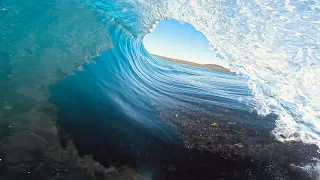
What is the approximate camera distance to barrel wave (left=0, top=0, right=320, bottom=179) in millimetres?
4266

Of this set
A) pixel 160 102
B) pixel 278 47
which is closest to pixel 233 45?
pixel 278 47

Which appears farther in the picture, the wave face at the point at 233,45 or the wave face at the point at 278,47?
the wave face at the point at 233,45

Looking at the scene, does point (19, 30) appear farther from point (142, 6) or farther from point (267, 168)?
point (267, 168)

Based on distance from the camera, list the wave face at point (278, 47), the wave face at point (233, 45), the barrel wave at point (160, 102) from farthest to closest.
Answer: the wave face at point (233, 45) < the wave face at point (278, 47) < the barrel wave at point (160, 102)

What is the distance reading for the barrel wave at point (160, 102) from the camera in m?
4.27

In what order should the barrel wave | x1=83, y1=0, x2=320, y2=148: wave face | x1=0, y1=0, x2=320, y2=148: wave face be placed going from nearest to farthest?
the barrel wave → x1=83, y1=0, x2=320, y2=148: wave face → x1=0, y1=0, x2=320, y2=148: wave face

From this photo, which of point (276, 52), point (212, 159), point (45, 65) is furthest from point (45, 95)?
point (276, 52)

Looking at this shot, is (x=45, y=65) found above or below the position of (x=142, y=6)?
below

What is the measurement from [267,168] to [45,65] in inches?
227

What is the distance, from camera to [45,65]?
6.31 m

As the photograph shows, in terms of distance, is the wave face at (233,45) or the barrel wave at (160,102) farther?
the wave face at (233,45)

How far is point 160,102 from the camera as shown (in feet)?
27.2

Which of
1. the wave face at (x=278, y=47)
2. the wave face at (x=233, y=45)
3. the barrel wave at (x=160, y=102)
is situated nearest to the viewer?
the barrel wave at (x=160, y=102)

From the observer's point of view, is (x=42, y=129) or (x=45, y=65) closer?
(x=42, y=129)
